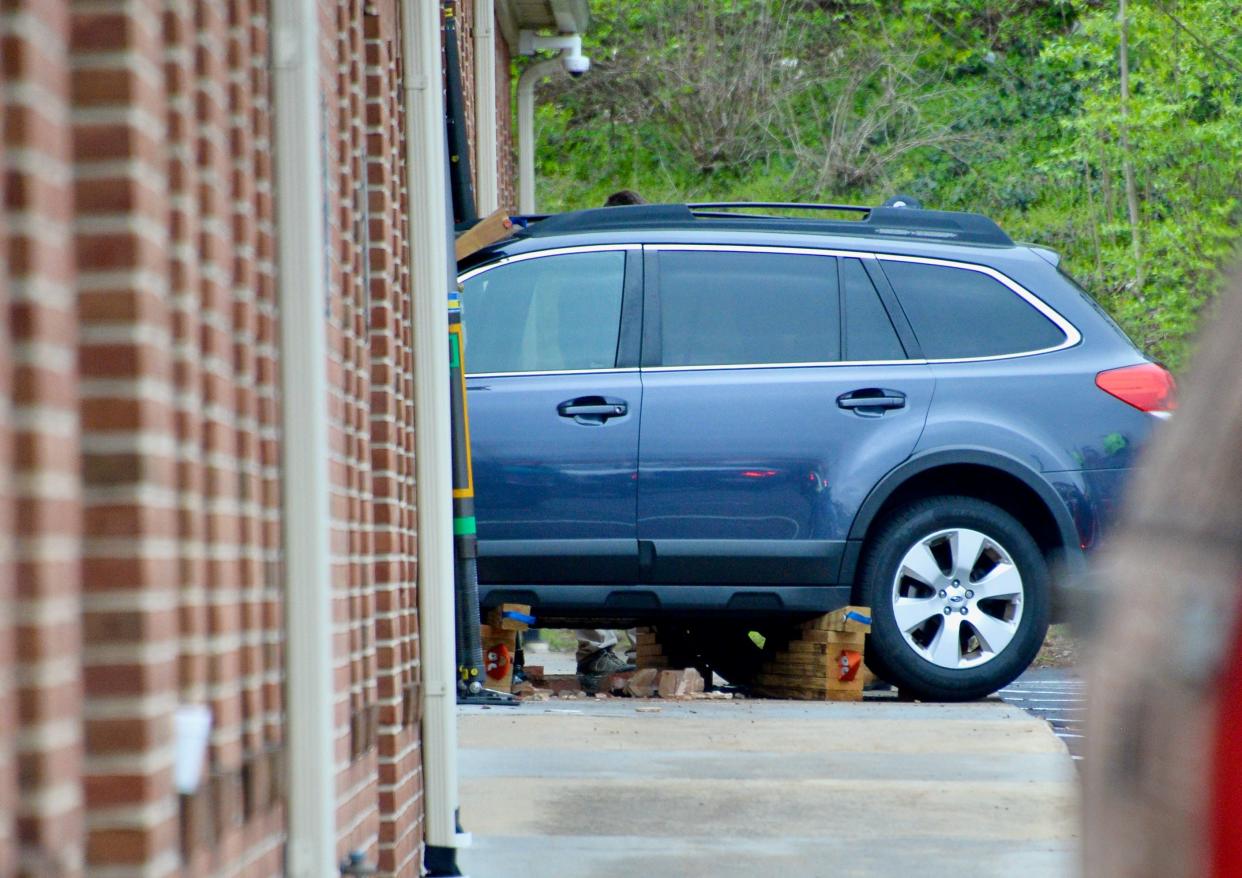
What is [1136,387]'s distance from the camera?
7.13 metres

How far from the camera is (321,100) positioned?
3.49 meters

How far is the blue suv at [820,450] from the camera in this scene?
23.3 ft

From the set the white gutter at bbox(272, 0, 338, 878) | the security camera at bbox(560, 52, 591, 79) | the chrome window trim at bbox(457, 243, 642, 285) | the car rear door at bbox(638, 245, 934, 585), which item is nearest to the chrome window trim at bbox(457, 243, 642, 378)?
the chrome window trim at bbox(457, 243, 642, 285)

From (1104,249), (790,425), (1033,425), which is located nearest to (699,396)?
(790,425)

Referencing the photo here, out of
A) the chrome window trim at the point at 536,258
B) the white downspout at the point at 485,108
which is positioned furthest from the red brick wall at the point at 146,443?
the white downspout at the point at 485,108

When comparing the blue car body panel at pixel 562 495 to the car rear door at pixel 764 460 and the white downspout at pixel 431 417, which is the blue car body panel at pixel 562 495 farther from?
the white downspout at pixel 431 417

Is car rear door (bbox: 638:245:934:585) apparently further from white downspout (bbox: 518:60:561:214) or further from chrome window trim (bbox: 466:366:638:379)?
white downspout (bbox: 518:60:561:214)

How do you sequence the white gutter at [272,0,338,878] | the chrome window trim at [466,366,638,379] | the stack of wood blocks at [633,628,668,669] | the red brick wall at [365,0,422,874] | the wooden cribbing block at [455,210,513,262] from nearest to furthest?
the white gutter at [272,0,338,878], the red brick wall at [365,0,422,874], the wooden cribbing block at [455,210,513,262], the chrome window trim at [466,366,638,379], the stack of wood blocks at [633,628,668,669]

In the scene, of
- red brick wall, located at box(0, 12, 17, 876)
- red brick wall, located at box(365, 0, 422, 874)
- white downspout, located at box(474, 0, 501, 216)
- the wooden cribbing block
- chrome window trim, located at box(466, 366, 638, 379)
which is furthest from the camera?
white downspout, located at box(474, 0, 501, 216)

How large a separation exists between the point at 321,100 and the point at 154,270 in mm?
1327

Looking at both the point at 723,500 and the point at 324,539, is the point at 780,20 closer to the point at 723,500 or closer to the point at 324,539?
the point at 723,500

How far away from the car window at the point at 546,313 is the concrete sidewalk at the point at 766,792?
5.02 feet

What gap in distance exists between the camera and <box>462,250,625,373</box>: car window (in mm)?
7289

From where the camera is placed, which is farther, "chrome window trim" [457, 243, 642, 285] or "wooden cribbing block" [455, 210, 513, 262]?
"chrome window trim" [457, 243, 642, 285]
